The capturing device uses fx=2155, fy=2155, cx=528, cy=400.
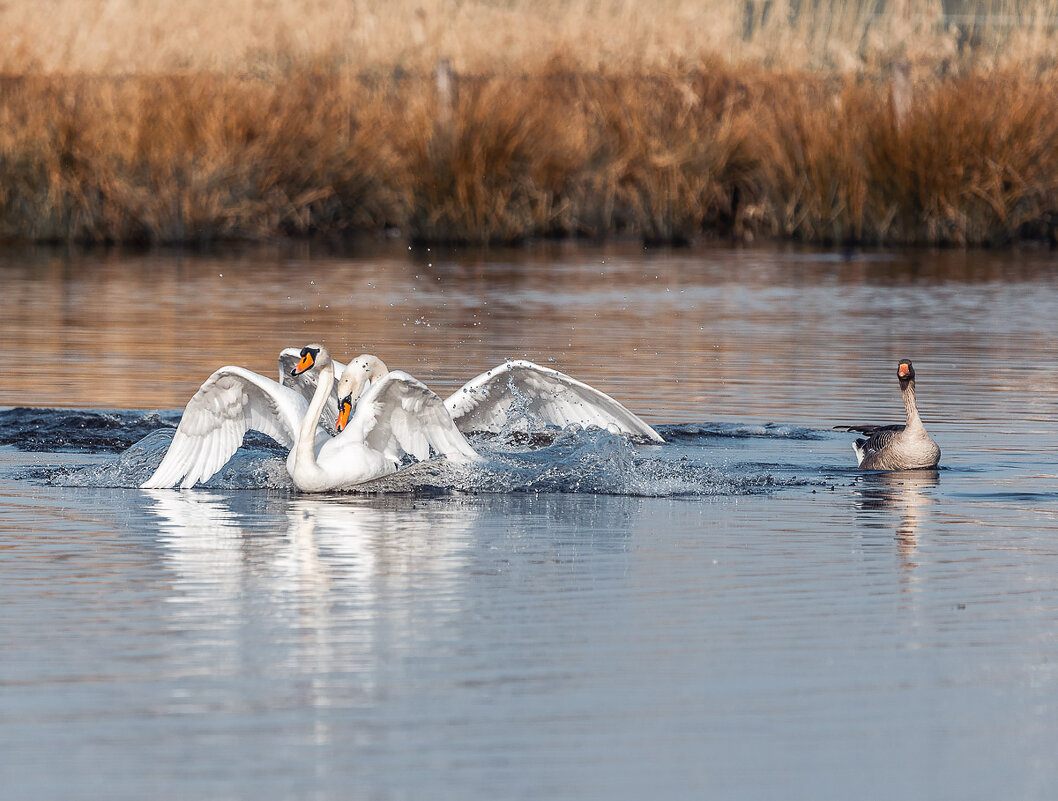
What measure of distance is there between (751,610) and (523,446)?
4206 millimetres

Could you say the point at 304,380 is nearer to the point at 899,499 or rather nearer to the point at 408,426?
the point at 408,426

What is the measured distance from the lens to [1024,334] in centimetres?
1555

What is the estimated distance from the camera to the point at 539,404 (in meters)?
10.4

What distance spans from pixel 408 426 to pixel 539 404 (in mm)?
1013

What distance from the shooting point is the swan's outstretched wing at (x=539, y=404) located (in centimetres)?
998

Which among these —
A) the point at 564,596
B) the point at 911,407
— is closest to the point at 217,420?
the point at 911,407

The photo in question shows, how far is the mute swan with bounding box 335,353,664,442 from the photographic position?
10.0 metres

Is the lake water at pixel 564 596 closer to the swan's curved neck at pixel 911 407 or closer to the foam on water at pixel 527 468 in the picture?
the foam on water at pixel 527 468

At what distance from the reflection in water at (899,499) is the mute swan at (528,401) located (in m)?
1.14

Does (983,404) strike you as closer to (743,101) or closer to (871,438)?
(871,438)

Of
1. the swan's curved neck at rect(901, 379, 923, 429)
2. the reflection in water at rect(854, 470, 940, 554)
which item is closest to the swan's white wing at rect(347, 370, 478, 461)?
the reflection in water at rect(854, 470, 940, 554)

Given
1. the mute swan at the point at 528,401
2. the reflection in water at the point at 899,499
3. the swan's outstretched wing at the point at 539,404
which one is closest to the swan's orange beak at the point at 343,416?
the mute swan at the point at 528,401

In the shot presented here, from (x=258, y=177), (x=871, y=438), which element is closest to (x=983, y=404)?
(x=871, y=438)

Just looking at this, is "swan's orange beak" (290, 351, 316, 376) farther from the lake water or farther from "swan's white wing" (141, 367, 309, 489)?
the lake water
